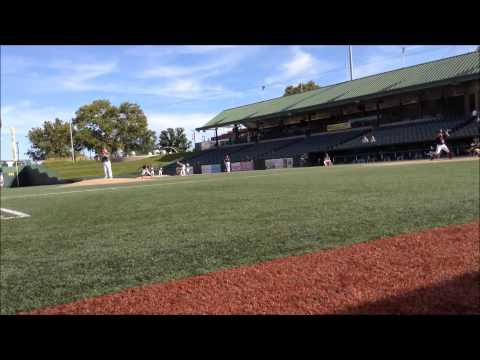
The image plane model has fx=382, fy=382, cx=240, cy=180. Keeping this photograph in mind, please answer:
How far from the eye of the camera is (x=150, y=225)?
236 inches

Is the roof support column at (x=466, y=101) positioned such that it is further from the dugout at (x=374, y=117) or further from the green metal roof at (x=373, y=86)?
the green metal roof at (x=373, y=86)

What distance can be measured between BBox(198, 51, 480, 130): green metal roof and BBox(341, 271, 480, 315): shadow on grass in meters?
22.1

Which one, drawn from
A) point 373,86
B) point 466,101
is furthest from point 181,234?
point 466,101

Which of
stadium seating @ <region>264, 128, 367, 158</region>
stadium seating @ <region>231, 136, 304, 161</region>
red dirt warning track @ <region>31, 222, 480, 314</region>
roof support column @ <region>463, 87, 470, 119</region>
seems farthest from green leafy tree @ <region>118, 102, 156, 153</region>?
red dirt warning track @ <region>31, 222, 480, 314</region>

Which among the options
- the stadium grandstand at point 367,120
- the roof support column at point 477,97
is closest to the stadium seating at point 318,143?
the stadium grandstand at point 367,120

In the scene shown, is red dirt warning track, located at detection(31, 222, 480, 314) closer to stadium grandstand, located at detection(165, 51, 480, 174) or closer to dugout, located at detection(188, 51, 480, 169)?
dugout, located at detection(188, 51, 480, 169)

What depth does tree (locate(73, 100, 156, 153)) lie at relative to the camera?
3183 cm

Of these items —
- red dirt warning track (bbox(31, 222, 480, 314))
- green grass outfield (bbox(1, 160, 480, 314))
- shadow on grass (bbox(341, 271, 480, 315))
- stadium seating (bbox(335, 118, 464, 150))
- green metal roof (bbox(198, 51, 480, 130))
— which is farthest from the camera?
stadium seating (bbox(335, 118, 464, 150))

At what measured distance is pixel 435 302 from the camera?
2611 millimetres

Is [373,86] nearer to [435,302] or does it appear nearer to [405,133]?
[405,133]

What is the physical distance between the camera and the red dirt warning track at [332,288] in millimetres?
2648

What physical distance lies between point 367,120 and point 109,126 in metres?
22.7
